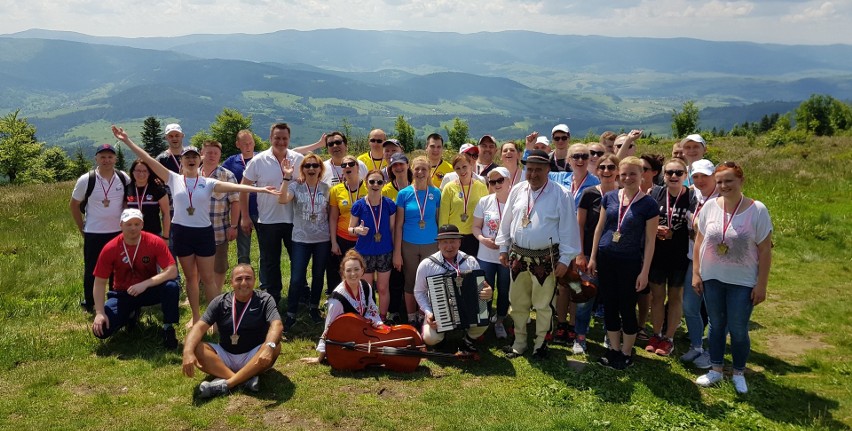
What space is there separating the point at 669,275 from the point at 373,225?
11.7 feet

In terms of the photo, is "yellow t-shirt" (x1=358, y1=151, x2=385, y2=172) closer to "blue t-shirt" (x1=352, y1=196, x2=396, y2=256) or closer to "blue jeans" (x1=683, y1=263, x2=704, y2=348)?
"blue t-shirt" (x1=352, y1=196, x2=396, y2=256)

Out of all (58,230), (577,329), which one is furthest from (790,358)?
(58,230)

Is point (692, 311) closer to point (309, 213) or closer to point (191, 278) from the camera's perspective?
point (309, 213)

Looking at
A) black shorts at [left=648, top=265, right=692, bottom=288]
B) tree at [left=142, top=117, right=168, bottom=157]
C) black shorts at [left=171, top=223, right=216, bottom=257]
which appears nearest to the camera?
black shorts at [left=648, top=265, right=692, bottom=288]

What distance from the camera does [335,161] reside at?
295 inches

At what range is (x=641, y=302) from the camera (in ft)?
20.9

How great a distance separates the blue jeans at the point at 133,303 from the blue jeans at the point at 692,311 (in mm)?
5942

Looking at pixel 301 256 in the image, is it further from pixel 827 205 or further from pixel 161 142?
pixel 161 142

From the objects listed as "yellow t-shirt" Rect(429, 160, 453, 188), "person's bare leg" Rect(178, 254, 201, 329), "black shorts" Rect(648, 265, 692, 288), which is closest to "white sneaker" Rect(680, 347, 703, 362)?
"black shorts" Rect(648, 265, 692, 288)

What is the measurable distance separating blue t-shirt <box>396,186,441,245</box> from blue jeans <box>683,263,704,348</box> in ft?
9.78

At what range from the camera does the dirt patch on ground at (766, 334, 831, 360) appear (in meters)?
6.39

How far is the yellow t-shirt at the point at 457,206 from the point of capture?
663cm

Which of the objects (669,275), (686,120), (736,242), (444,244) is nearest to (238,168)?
(444,244)

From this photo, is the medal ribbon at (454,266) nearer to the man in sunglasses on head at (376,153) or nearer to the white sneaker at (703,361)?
the man in sunglasses on head at (376,153)
